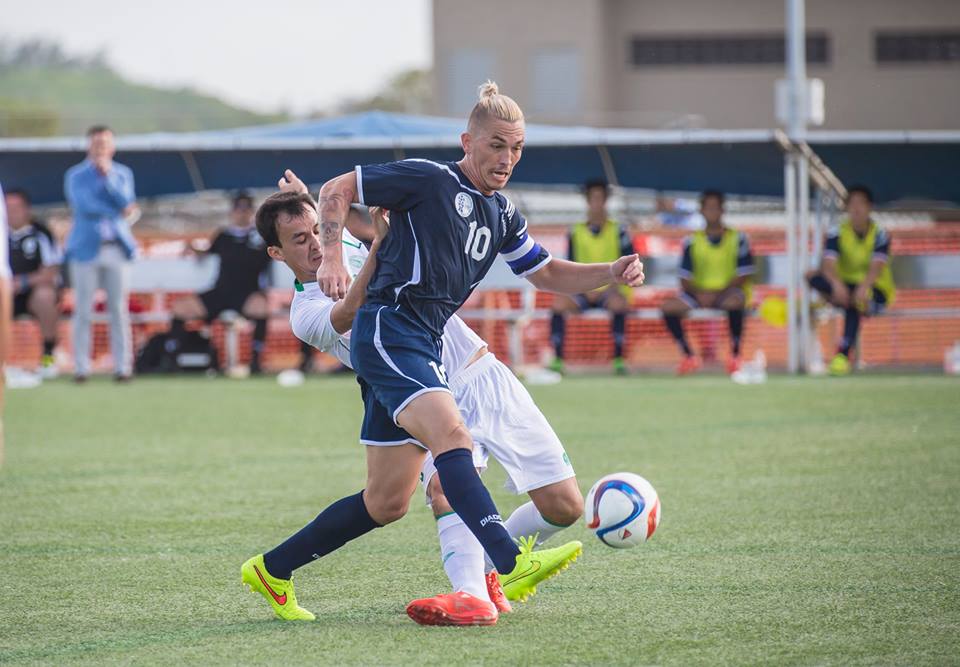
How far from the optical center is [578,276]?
489 centimetres

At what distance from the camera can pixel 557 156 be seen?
1522 centimetres

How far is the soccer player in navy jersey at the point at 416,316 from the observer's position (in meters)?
4.15

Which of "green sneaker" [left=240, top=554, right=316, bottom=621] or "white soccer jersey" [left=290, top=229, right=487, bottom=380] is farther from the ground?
"white soccer jersey" [left=290, top=229, right=487, bottom=380]

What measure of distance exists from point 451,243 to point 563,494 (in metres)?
0.89

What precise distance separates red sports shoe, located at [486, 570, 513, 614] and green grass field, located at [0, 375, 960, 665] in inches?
5.3

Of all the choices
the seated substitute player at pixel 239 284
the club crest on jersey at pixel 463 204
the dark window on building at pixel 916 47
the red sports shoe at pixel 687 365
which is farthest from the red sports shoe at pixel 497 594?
the dark window on building at pixel 916 47

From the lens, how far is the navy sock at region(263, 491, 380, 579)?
4.41 meters

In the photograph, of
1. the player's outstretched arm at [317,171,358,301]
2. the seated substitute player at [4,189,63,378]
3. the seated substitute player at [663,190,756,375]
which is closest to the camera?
the player's outstretched arm at [317,171,358,301]

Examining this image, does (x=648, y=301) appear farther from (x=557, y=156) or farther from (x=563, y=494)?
(x=563, y=494)

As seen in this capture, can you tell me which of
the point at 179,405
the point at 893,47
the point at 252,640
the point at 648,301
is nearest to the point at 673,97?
the point at 893,47

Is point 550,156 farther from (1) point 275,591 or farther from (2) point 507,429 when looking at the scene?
(1) point 275,591

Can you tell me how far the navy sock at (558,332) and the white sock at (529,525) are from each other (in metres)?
9.28

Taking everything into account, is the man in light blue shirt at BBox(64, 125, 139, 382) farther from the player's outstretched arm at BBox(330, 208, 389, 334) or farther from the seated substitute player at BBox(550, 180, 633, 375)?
the player's outstretched arm at BBox(330, 208, 389, 334)

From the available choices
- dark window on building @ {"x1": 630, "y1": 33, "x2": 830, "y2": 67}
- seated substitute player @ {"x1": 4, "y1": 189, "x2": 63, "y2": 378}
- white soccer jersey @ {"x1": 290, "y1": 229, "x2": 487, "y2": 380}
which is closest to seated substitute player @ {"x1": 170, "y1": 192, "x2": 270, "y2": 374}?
seated substitute player @ {"x1": 4, "y1": 189, "x2": 63, "y2": 378}
